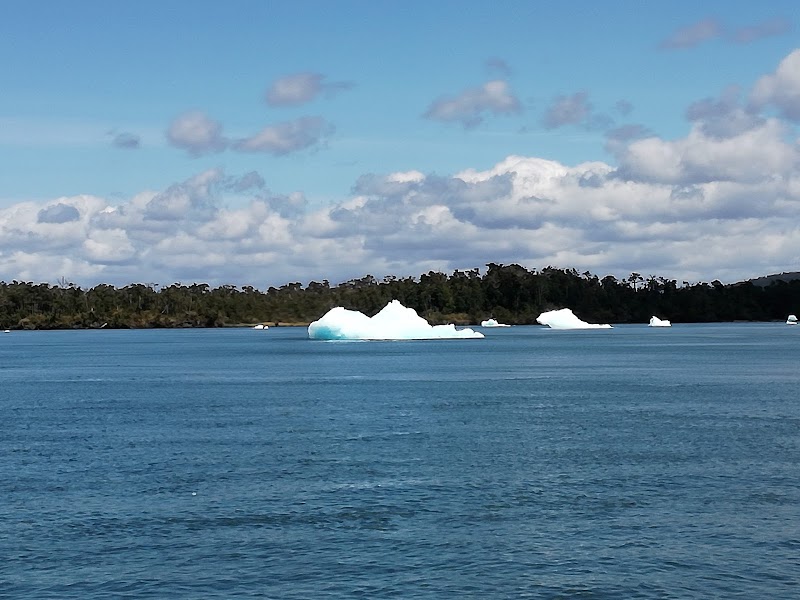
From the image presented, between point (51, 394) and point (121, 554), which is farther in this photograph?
point (51, 394)

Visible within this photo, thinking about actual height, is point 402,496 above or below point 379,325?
below

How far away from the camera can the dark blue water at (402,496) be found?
1944cm

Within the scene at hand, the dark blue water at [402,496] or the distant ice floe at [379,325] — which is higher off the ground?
the distant ice floe at [379,325]

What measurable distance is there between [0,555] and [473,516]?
10.2 m

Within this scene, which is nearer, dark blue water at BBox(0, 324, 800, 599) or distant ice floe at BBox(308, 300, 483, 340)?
dark blue water at BBox(0, 324, 800, 599)

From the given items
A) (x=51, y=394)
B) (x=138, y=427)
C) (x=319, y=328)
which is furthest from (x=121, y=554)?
(x=319, y=328)

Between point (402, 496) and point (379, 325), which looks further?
point (379, 325)

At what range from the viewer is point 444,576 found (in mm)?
19500

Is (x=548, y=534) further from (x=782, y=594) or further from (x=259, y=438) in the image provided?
(x=259, y=438)

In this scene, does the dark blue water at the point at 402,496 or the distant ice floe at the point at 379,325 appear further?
the distant ice floe at the point at 379,325

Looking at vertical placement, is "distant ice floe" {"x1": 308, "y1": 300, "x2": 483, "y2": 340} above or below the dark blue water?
above

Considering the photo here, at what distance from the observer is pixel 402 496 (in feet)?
86.9

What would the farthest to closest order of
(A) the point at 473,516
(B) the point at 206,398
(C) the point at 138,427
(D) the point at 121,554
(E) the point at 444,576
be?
(B) the point at 206,398, (C) the point at 138,427, (A) the point at 473,516, (D) the point at 121,554, (E) the point at 444,576

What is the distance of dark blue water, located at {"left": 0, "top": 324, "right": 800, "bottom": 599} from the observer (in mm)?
19438
